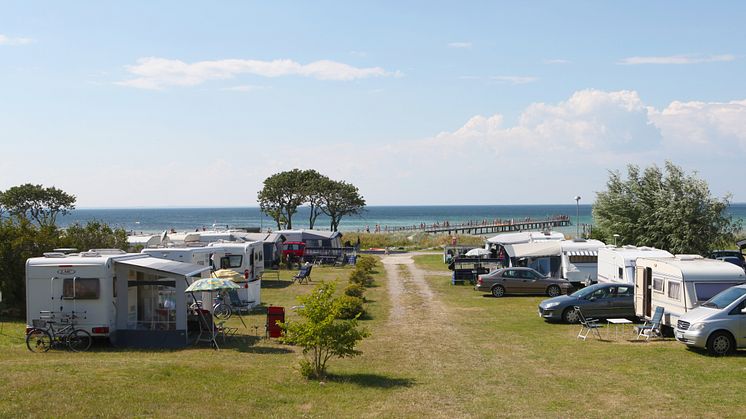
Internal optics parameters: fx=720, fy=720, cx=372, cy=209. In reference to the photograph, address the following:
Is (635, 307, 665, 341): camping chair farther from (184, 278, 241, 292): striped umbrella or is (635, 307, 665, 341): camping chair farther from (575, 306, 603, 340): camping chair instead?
(184, 278, 241, 292): striped umbrella

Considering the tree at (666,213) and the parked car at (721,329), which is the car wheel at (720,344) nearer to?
the parked car at (721,329)

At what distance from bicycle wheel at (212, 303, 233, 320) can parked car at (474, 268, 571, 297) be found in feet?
34.8

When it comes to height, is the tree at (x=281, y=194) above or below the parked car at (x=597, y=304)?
above

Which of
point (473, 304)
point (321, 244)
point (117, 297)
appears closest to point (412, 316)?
point (473, 304)

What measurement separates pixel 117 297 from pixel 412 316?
360 inches

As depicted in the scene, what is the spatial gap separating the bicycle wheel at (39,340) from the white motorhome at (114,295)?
0.30 m

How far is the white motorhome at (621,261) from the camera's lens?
22.9 m

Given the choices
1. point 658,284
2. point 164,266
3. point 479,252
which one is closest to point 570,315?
point 658,284

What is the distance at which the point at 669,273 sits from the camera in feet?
58.6

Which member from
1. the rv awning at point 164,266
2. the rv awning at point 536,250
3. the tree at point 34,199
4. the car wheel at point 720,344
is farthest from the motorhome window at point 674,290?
the tree at point 34,199

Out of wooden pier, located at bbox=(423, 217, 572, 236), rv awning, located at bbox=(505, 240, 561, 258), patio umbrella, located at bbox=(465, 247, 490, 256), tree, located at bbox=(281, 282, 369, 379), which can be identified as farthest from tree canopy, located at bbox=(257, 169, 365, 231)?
tree, located at bbox=(281, 282, 369, 379)

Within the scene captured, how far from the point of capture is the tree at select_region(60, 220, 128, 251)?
2698 centimetres

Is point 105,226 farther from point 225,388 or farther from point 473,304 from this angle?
point 225,388

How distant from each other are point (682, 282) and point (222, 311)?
12.9 m
